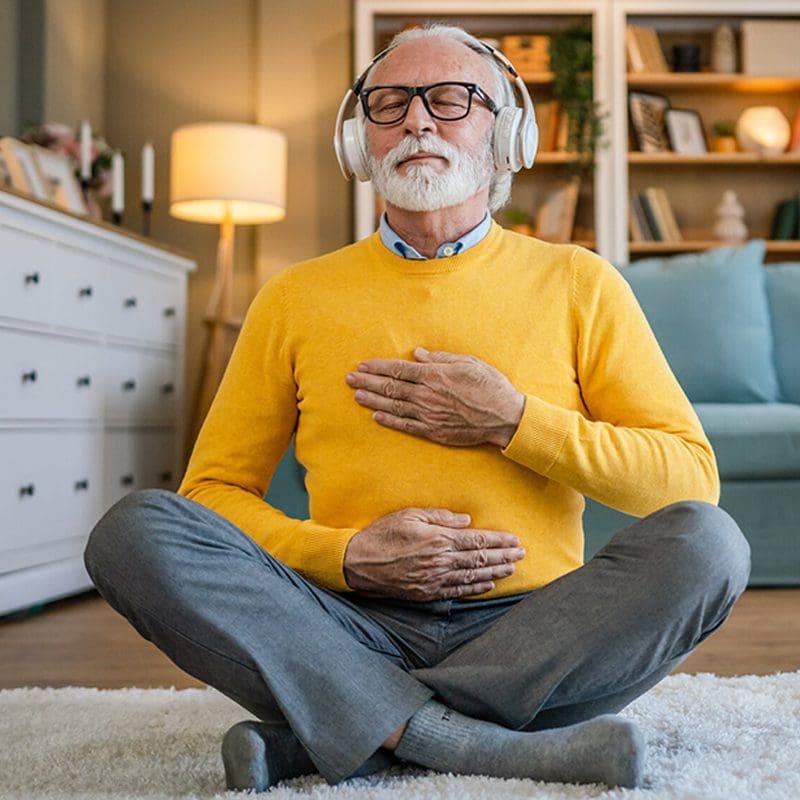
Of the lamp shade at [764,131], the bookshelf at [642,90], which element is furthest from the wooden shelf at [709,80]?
the lamp shade at [764,131]

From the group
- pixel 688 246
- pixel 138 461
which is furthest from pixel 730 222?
pixel 138 461

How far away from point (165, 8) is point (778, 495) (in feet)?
10.5

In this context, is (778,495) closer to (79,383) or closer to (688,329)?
(688,329)

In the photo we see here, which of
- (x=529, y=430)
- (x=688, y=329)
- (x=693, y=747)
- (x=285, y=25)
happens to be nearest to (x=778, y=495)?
(x=688, y=329)

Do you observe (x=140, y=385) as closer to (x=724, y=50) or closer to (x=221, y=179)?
(x=221, y=179)

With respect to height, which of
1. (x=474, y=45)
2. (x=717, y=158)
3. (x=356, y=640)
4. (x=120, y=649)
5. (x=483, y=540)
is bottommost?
(x=120, y=649)

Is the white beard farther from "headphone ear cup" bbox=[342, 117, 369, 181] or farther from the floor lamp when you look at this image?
the floor lamp

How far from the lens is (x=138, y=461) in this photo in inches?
138

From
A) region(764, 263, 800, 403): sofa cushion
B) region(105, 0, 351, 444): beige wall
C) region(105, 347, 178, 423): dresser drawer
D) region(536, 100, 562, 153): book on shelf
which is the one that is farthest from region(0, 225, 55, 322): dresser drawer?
region(536, 100, 562, 153): book on shelf

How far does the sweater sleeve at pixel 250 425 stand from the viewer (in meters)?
1.49

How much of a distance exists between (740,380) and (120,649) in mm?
1940

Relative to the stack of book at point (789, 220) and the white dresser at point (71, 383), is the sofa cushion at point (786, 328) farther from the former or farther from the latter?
the white dresser at point (71, 383)

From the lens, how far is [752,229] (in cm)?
489

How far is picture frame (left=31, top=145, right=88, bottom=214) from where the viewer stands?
11.1 ft
